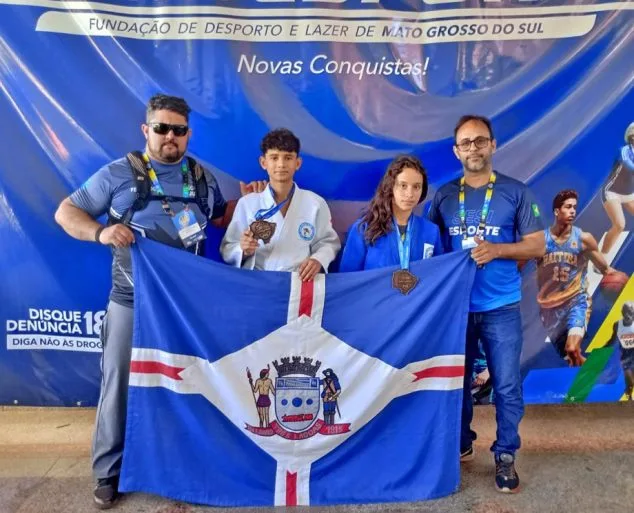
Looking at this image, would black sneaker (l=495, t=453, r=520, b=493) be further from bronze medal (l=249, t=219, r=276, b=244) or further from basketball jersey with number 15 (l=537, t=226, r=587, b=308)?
bronze medal (l=249, t=219, r=276, b=244)

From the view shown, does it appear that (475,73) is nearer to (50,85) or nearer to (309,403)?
(309,403)

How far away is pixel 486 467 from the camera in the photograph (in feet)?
9.13

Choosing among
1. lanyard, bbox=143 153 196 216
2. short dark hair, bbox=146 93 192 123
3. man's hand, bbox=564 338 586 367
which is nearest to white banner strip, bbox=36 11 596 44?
short dark hair, bbox=146 93 192 123

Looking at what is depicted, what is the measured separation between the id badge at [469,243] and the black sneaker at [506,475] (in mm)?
950

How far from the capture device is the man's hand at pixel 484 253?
7.79 ft

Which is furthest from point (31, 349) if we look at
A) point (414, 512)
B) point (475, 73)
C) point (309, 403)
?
point (475, 73)

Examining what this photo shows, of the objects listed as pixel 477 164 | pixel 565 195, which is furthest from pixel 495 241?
pixel 565 195

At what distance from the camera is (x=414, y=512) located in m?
2.42

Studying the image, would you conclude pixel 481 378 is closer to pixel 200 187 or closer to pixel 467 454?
pixel 467 454

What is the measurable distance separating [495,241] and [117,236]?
1.56 metres

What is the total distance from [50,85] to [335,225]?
1.53m

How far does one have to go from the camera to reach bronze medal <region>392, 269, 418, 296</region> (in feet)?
7.94

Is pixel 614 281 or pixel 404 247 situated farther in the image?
pixel 614 281

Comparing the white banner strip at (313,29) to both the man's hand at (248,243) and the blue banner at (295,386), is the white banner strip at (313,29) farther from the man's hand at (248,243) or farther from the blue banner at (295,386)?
the blue banner at (295,386)
